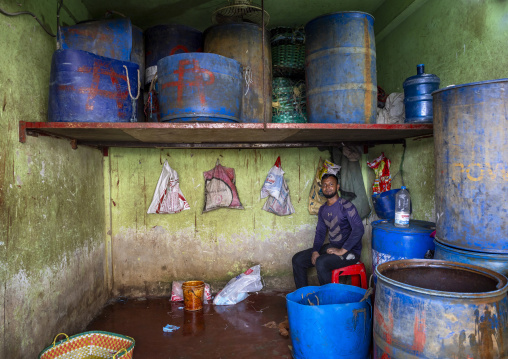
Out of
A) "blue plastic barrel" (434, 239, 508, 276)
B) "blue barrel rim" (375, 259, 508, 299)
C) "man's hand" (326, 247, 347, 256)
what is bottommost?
"man's hand" (326, 247, 347, 256)

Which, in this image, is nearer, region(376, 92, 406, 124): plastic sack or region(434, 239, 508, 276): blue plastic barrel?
region(434, 239, 508, 276): blue plastic barrel

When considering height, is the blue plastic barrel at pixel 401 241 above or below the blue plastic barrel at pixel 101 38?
below

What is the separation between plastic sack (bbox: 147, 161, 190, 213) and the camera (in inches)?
188

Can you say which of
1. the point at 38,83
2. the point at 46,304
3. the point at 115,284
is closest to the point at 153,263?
the point at 115,284

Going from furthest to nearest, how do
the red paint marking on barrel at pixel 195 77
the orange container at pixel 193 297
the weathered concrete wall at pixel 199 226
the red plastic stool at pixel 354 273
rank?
the weathered concrete wall at pixel 199 226
the orange container at pixel 193 297
the red plastic stool at pixel 354 273
the red paint marking on barrel at pixel 195 77

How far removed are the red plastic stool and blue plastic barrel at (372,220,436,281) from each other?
581mm

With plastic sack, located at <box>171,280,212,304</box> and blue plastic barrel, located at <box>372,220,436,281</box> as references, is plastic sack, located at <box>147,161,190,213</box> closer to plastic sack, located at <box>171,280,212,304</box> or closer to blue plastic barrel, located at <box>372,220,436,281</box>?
plastic sack, located at <box>171,280,212,304</box>

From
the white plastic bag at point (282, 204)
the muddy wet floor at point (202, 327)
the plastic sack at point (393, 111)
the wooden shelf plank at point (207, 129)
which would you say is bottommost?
the muddy wet floor at point (202, 327)

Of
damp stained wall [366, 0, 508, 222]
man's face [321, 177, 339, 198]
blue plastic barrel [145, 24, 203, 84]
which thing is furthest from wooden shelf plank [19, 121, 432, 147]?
blue plastic barrel [145, 24, 203, 84]

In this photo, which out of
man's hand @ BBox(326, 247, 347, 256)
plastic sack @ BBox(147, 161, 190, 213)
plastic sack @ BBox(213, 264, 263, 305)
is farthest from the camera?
plastic sack @ BBox(147, 161, 190, 213)

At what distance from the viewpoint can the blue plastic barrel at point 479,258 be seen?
7.32 ft

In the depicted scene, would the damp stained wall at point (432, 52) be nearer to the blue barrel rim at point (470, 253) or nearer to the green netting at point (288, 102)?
the blue barrel rim at point (470, 253)

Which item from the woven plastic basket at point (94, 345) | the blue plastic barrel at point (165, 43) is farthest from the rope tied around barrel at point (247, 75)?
the woven plastic basket at point (94, 345)

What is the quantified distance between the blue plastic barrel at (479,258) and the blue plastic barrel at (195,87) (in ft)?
6.88
